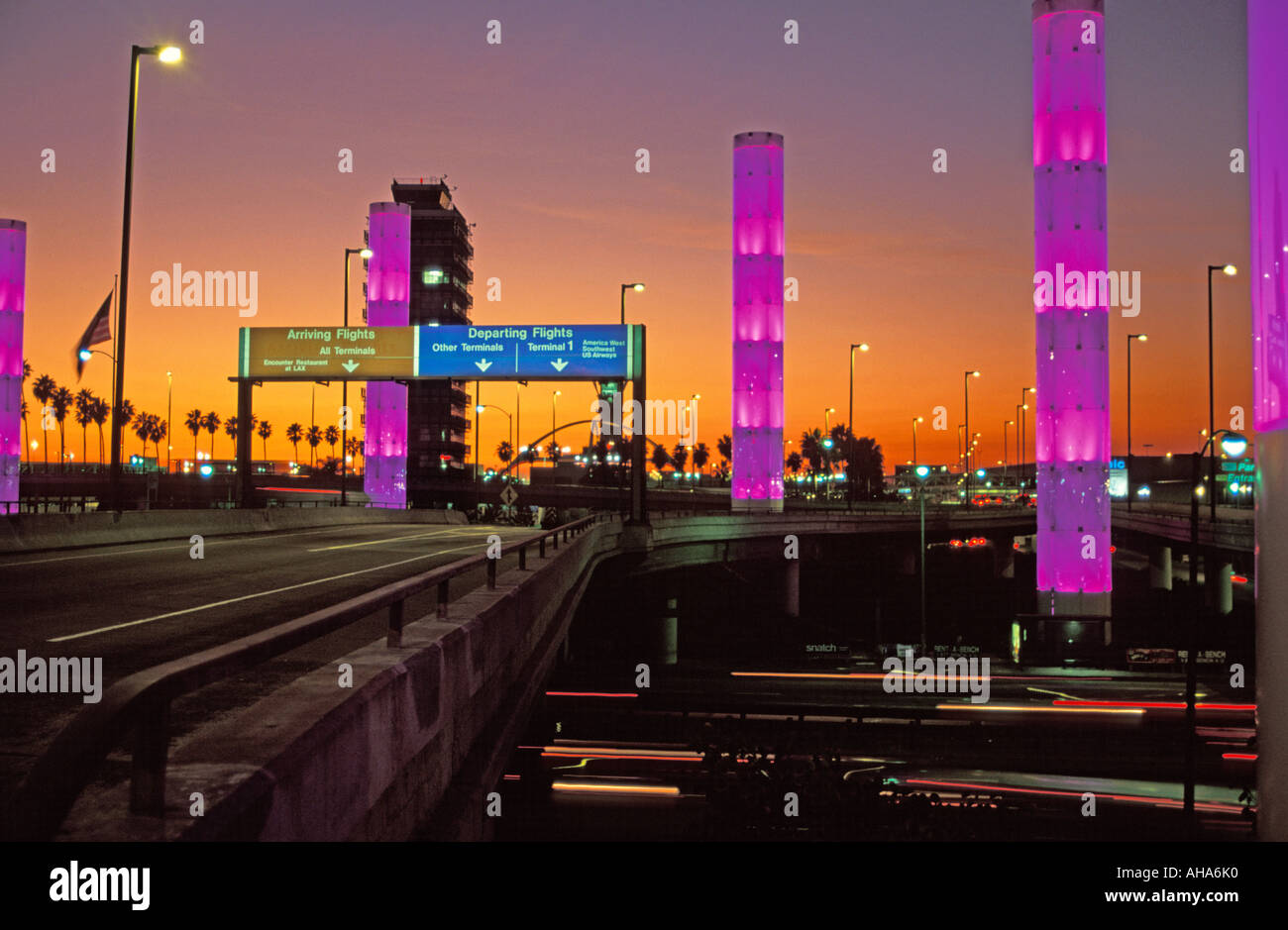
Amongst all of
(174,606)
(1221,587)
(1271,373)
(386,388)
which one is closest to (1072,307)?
(1221,587)

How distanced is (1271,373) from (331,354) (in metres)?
47.2

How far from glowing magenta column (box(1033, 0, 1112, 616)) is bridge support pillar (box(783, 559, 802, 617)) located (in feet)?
87.3

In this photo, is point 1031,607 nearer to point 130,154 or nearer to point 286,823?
point 130,154

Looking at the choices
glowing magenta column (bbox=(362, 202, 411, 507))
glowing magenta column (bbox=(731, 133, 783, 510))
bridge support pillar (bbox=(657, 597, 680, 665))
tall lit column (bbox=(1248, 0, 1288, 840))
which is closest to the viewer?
tall lit column (bbox=(1248, 0, 1288, 840))

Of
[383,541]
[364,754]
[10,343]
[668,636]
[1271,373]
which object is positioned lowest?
[668,636]

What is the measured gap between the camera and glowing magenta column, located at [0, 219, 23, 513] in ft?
195

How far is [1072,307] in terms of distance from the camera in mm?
45812

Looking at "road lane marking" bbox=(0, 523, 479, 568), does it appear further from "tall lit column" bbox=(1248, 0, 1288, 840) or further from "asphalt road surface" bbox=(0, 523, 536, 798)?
"tall lit column" bbox=(1248, 0, 1288, 840)

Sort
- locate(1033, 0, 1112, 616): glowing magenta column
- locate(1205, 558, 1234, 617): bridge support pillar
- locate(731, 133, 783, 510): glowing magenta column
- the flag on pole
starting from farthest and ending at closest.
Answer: locate(1205, 558, 1234, 617): bridge support pillar < locate(731, 133, 783, 510): glowing magenta column < locate(1033, 0, 1112, 616): glowing magenta column < the flag on pole

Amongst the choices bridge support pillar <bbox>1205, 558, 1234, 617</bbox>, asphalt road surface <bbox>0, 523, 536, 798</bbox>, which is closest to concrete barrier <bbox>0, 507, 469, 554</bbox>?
asphalt road surface <bbox>0, 523, 536, 798</bbox>

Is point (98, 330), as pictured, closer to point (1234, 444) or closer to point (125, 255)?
point (125, 255)

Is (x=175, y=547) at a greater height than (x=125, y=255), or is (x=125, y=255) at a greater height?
(x=125, y=255)
